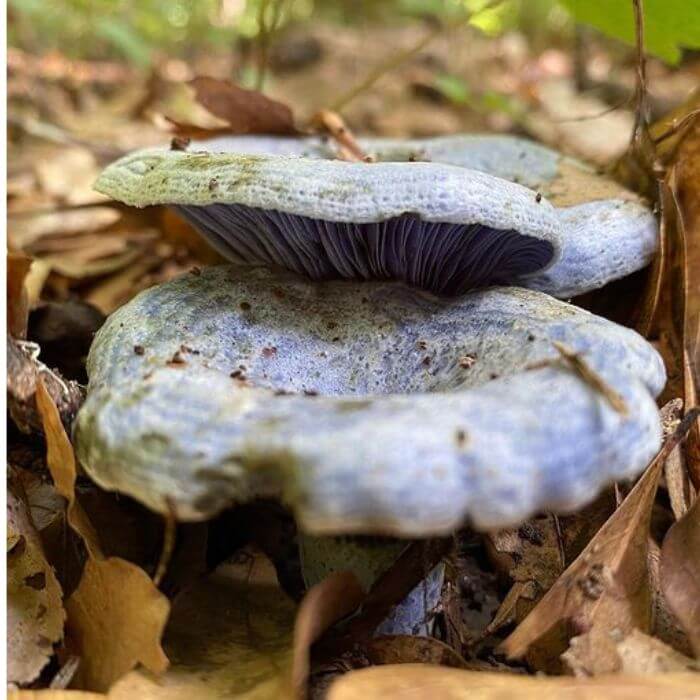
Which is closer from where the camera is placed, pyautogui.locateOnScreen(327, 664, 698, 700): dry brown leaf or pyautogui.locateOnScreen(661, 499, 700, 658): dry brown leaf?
pyautogui.locateOnScreen(327, 664, 698, 700): dry brown leaf

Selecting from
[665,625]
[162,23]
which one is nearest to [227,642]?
[665,625]

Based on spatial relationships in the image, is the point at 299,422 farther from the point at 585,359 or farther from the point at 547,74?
the point at 547,74

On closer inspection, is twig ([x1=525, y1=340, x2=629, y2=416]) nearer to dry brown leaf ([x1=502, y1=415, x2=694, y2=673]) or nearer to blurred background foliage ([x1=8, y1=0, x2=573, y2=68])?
dry brown leaf ([x1=502, y1=415, x2=694, y2=673])

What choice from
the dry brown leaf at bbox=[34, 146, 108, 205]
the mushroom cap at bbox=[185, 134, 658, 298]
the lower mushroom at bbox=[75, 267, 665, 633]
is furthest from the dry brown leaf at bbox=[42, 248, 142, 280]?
the lower mushroom at bbox=[75, 267, 665, 633]

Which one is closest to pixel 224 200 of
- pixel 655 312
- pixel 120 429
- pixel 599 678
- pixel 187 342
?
pixel 187 342

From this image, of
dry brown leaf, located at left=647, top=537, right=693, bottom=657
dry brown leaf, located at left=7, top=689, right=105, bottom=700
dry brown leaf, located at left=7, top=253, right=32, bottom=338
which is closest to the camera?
dry brown leaf, located at left=7, top=689, right=105, bottom=700

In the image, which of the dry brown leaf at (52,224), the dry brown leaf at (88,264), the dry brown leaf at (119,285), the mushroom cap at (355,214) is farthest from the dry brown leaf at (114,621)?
the dry brown leaf at (52,224)

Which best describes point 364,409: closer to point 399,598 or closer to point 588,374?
point 588,374
